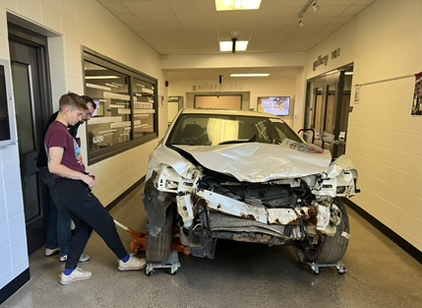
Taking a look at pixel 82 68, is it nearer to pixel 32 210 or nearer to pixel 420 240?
pixel 32 210

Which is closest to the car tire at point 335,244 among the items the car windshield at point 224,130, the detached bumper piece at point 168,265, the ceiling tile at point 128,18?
the car windshield at point 224,130

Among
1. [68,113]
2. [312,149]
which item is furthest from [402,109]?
[68,113]

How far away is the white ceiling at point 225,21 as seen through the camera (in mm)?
3744

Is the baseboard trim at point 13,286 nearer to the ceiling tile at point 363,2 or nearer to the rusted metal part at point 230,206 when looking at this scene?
the rusted metal part at point 230,206

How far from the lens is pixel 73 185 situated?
2076 millimetres

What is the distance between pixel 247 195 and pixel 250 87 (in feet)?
30.7

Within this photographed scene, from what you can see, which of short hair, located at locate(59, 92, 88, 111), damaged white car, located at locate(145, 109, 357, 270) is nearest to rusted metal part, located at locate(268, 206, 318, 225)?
damaged white car, located at locate(145, 109, 357, 270)

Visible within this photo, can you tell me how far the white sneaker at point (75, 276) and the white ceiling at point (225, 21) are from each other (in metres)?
3.28

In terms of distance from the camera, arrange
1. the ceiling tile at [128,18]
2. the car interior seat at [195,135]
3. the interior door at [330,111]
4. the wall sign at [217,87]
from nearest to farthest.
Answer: the car interior seat at [195,135], the ceiling tile at [128,18], the interior door at [330,111], the wall sign at [217,87]

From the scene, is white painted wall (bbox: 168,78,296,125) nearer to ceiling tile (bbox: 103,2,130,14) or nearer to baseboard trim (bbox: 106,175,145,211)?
baseboard trim (bbox: 106,175,145,211)

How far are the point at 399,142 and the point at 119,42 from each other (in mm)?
4141

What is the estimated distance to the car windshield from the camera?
2838 mm

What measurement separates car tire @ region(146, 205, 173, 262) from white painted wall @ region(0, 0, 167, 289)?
101cm

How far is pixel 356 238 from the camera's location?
10.5 feet
